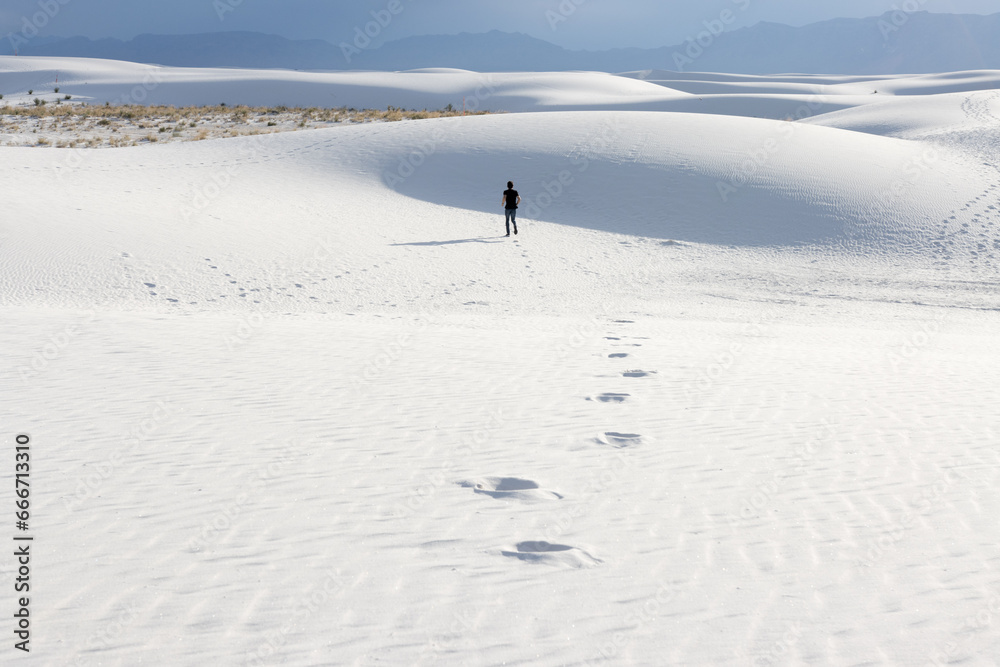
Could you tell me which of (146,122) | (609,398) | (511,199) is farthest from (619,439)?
(146,122)

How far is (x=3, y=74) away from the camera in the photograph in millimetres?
68312

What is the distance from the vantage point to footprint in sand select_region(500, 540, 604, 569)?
14.6ft

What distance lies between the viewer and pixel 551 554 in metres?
4.54

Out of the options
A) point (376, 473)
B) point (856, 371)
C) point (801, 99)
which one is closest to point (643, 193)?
point (856, 371)

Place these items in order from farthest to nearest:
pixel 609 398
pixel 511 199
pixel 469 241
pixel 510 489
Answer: pixel 469 241, pixel 511 199, pixel 609 398, pixel 510 489

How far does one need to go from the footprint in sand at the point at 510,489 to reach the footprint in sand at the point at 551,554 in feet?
2.10

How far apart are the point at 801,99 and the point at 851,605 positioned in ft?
193

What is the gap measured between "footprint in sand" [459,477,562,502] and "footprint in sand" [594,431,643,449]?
1.10m

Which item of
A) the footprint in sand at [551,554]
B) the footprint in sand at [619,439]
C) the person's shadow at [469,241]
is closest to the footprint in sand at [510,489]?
the footprint in sand at [551,554]

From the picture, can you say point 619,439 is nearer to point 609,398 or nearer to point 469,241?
point 609,398

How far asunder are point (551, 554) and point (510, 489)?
0.96m

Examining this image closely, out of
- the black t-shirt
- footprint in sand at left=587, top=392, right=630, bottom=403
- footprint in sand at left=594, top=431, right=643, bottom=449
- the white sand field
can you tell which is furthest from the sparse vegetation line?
footprint in sand at left=594, top=431, right=643, bottom=449

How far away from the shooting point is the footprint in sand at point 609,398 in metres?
7.61

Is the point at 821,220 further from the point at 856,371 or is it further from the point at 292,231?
the point at 292,231
